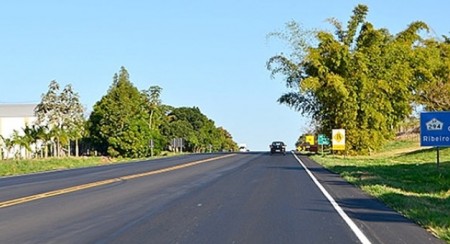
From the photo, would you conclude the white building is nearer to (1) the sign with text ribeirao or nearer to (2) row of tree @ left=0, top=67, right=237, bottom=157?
Result: (2) row of tree @ left=0, top=67, right=237, bottom=157

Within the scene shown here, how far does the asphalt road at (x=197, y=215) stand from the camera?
12.1 metres

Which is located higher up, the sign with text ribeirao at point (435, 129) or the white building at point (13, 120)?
the white building at point (13, 120)

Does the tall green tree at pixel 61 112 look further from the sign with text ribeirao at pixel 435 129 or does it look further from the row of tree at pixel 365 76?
the sign with text ribeirao at pixel 435 129

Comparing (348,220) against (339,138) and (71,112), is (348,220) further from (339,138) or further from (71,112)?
(71,112)

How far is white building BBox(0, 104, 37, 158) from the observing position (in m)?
92.6

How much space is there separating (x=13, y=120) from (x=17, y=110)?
515 inches

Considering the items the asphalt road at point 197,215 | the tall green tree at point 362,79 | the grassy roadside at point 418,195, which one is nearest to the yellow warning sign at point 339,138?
the tall green tree at point 362,79

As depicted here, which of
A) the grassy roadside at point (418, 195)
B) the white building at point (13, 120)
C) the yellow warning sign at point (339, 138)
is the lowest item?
the grassy roadside at point (418, 195)

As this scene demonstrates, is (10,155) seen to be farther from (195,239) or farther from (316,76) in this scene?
(195,239)

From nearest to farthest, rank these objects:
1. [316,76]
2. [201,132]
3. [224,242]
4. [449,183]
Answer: [224,242]
[449,183]
[316,76]
[201,132]

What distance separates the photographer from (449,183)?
25016mm

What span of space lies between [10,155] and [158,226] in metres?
83.7

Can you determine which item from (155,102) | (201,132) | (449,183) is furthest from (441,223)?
(201,132)

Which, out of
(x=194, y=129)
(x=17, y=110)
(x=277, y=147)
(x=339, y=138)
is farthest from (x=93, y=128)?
(x=194, y=129)
